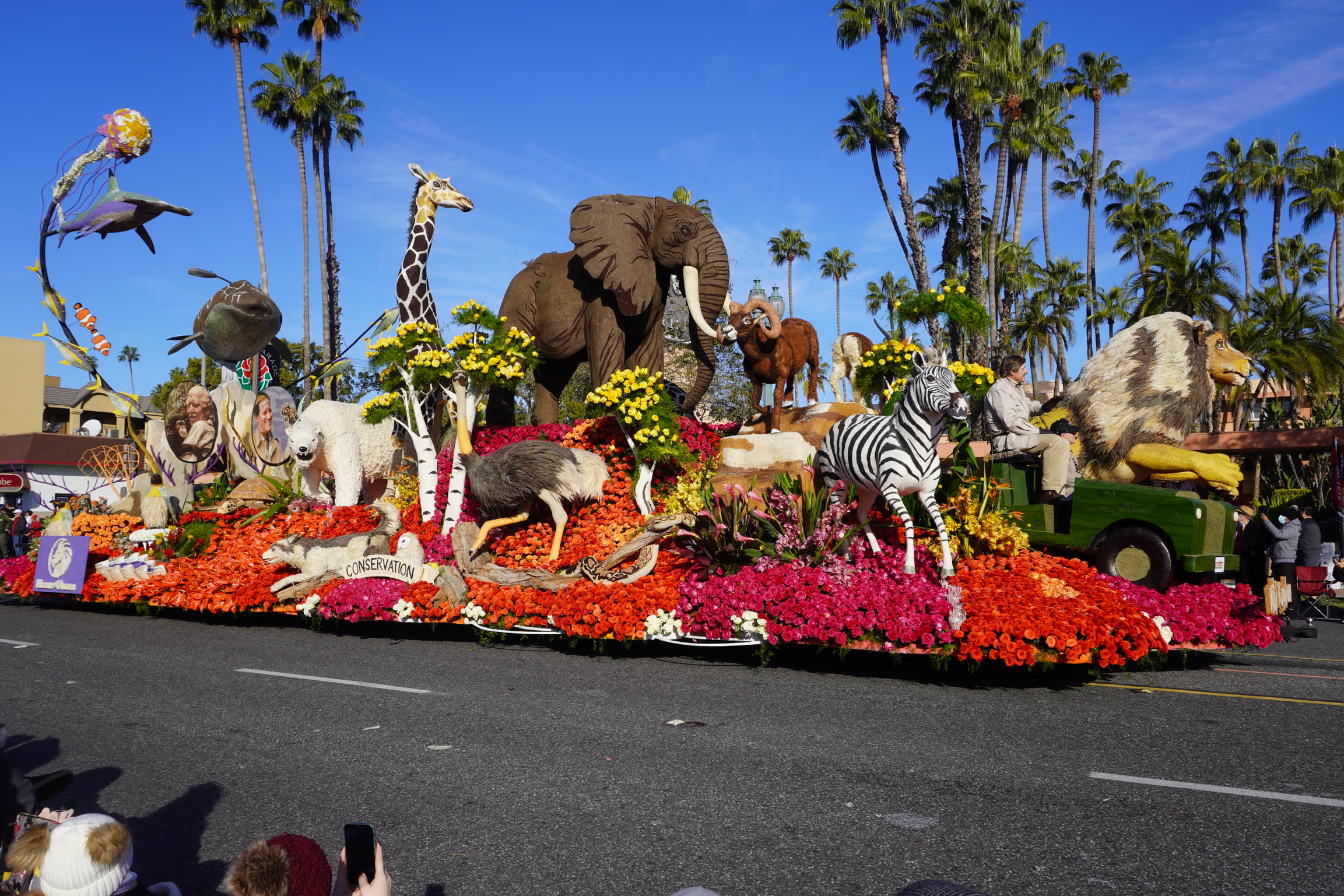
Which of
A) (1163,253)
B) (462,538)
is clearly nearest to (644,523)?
(462,538)

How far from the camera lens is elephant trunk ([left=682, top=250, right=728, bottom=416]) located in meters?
12.3

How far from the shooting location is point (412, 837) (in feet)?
13.3

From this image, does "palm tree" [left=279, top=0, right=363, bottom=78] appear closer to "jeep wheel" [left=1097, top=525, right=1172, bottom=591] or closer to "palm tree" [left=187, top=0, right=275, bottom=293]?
"palm tree" [left=187, top=0, right=275, bottom=293]

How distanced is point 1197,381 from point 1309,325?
Answer: 1569 centimetres

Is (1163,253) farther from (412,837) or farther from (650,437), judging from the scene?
(412,837)

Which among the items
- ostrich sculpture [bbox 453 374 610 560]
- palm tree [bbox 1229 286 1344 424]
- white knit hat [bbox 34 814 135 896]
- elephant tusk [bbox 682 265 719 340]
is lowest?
white knit hat [bbox 34 814 135 896]

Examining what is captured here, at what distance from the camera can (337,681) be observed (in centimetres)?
753

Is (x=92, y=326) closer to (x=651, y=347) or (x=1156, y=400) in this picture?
(x=651, y=347)

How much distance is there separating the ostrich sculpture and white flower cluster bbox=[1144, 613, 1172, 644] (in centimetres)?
619

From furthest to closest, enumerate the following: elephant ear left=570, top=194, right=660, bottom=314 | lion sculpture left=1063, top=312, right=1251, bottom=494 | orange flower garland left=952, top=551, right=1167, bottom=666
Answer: elephant ear left=570, top=194, right=660, bottom=314, lion sculpture left=1063, top=312, right=1251, bottom=494, orange flower garland left=952, top=551, right=1167, bottom=666

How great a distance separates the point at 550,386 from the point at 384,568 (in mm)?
4258

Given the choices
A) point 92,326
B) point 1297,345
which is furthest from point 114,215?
Result: point 1297,345

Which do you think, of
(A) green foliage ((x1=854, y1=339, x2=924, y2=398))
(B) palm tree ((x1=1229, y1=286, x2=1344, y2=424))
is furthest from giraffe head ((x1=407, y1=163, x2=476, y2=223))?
(B) palm tree ((x1=1229, y1=286, x2=1344, y2=424))

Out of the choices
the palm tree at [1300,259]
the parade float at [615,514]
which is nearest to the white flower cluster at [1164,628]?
the parade float at [615,514]
